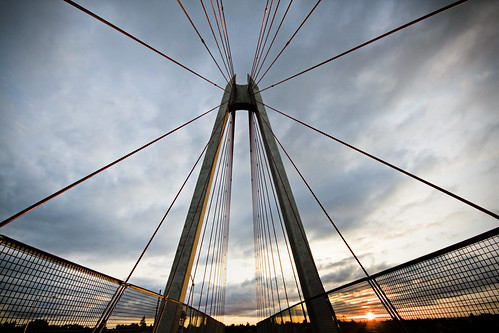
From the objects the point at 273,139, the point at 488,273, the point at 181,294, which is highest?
the point at 273,139

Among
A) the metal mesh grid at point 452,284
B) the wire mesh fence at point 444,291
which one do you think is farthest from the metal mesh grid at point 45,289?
the metal mesh grid at point 452,284

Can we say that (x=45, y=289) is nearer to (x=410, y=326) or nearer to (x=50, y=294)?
(x=50, y=294)

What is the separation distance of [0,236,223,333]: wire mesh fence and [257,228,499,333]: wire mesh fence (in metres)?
3.06

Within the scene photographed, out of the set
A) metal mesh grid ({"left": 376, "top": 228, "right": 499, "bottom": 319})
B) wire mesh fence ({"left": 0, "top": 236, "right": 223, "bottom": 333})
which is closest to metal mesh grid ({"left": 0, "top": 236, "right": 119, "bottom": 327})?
wire mesh fence ({"left": 0, "top": 236, "right": 223, "bottom": 333})

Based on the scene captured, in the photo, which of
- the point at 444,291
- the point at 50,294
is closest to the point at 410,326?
the point at 444,291

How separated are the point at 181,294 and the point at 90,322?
5.03 metres

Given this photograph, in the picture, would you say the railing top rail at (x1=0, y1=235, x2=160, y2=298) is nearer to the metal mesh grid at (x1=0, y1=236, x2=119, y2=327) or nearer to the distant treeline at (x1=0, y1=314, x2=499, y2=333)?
the metal mesh grid at (x1=0, y1=236, x2=119, y2=327)

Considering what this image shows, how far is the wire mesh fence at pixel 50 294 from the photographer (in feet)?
4.94

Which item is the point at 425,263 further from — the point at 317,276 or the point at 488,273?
the point at 317,276

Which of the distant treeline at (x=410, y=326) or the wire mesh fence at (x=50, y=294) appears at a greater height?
the wire mesh fence at (x=50, y=294)

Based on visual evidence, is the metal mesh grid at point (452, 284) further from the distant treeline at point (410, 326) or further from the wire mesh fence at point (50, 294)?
the wire mesh fence at point (50, 294)

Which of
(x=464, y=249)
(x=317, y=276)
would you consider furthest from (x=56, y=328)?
(x=317, y=276)

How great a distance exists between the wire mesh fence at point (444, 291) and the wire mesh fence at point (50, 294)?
306 centimetres

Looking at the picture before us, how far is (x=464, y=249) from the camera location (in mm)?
1553
